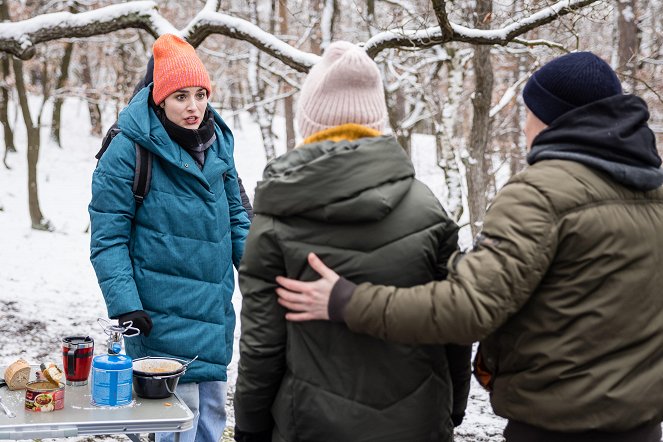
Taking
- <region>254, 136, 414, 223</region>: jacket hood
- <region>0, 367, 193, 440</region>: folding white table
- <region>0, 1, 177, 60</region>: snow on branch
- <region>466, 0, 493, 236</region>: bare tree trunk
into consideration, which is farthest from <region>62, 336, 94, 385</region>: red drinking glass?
<region>466, 0, 493, 236</region>: bare tree trunk

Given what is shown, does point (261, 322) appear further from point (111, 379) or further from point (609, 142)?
point (609, 142)

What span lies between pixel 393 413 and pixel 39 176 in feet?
57.3

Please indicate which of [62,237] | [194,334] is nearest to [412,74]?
[62,237]

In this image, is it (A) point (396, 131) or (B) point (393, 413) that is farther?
(A) point (396, 131)

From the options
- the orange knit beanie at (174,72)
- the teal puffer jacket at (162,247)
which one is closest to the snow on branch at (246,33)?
the orange knit beanie at (174,72)

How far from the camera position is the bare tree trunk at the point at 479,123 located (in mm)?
8844

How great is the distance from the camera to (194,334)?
10.9 feet

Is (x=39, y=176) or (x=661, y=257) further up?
(x=661, y=257)

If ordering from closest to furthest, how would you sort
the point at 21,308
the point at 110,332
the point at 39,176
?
the point at 110,332
the point at 21,308
the point at 39,176

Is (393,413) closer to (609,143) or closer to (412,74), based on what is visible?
(609,143)

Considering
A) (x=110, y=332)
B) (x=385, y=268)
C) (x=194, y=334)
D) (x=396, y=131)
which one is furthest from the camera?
(x=396, y=131)

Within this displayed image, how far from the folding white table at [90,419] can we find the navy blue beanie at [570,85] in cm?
161

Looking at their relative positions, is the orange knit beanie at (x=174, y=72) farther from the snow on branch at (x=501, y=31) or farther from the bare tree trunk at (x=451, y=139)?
the bare tree trunk at (x=451, y=139)

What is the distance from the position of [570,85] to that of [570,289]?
533 millimetres
